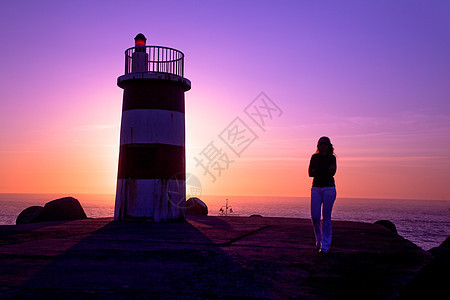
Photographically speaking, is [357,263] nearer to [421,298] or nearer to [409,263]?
[409,263]

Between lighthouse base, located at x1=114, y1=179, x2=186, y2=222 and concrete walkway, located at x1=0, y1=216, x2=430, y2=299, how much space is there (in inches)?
173

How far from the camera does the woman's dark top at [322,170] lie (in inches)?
258

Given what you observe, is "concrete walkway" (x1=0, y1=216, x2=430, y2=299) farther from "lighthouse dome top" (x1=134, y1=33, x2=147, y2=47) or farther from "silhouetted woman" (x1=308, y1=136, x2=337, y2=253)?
"lighthouse dome top" (x1=134, y1=33, x2=147, y2=47)

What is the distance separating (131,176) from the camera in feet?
40.4

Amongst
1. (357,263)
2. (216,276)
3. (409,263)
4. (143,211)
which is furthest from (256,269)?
(143,211)

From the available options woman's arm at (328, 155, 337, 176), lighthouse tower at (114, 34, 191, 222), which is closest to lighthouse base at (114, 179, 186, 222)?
lighthouse tower at (114, 34, 191, 222)

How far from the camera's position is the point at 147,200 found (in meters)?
12.2

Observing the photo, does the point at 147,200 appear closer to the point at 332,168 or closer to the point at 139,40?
the point at 139,40

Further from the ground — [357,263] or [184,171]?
[184,171]

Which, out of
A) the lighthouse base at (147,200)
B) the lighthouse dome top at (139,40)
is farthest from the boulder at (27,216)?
the lighthouse dome top at (139,40)

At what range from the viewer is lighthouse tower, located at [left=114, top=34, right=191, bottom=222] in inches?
480

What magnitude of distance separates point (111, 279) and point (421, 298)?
301 centimetres

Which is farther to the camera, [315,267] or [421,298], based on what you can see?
[315,267]

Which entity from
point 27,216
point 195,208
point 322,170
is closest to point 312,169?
point 322,170
